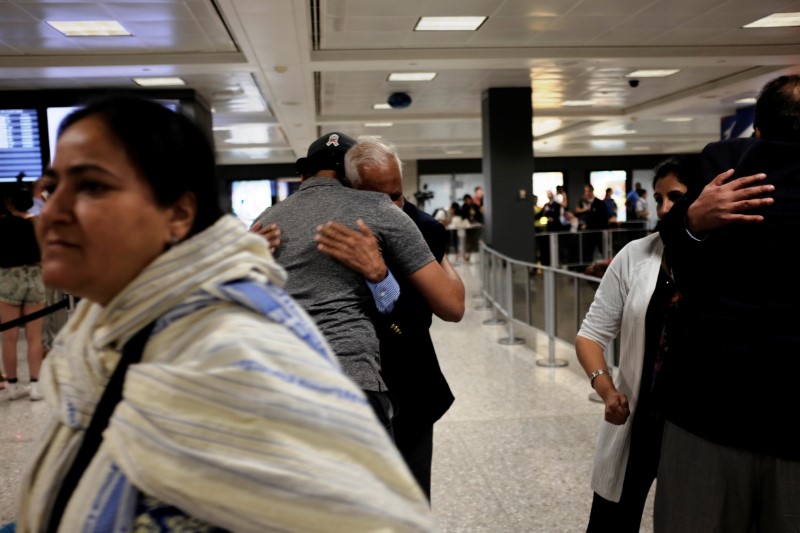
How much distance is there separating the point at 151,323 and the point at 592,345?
1.89 m

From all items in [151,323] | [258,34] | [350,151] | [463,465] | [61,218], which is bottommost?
[463,465]

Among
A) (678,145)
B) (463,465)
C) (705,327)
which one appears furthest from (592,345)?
(678,145)

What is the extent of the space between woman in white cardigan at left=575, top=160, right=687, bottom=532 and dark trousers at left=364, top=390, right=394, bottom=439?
70 cm

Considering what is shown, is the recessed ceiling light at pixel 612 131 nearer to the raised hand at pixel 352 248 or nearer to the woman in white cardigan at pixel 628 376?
the woman in white cardigan at pixel 628 376

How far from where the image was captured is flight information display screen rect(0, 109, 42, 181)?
1158cm

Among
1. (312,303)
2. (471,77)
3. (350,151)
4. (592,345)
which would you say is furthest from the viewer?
(471,77)

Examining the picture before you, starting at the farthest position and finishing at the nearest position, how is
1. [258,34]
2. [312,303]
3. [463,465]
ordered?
[258,34] → [463,465] → [312,303]

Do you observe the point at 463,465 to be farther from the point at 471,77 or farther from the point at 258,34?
the point at 471,77

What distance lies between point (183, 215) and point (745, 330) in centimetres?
126

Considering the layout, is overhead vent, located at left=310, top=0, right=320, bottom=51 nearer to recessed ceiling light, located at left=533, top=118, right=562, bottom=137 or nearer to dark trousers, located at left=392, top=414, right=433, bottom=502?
dark trousers, located at left=392, top=414, right=433, bottom=502

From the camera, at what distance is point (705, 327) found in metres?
1.65

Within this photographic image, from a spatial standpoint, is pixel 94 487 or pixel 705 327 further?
pixel 705 327

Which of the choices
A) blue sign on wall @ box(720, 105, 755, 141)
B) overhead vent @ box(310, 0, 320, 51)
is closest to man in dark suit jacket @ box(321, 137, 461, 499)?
overhead vent @ box(310, 0, 320, 51)

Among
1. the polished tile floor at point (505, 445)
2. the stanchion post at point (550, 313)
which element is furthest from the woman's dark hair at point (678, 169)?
the stanchion post at point (550, 313)
